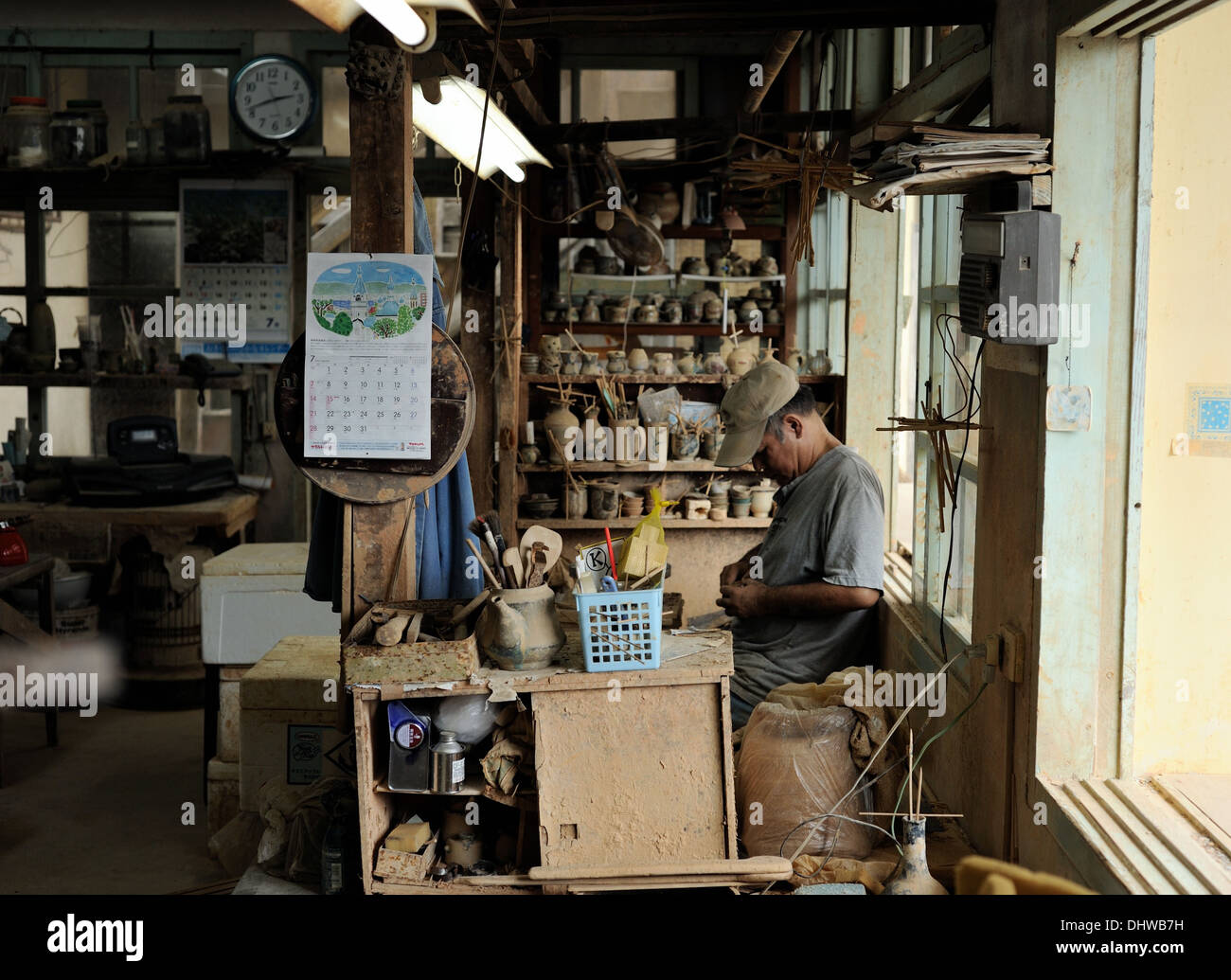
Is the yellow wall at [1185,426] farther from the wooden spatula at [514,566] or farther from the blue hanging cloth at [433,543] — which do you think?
the blue hanging cloth at [433,543]

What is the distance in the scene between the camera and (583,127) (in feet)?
19.2

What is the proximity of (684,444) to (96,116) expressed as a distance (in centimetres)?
409

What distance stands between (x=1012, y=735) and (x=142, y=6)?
6794mm

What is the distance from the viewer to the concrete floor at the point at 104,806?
4367mm

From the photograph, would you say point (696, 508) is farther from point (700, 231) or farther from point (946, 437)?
point (946, 437)

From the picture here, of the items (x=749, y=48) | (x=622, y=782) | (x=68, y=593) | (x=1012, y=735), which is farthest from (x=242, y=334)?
(x=1012, y=735)

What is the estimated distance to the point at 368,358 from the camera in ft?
10.1

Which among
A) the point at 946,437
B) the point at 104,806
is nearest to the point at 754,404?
the point at 946,437

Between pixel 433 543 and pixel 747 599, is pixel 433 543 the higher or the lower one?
the higher one

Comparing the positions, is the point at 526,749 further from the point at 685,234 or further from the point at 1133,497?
the point at 685,234

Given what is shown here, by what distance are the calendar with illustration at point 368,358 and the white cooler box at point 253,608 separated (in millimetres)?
1829

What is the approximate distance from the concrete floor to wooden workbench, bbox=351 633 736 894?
1937 millimetres

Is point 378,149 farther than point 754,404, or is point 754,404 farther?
point 754,404

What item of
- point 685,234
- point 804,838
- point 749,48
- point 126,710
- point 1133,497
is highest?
point 749,48
